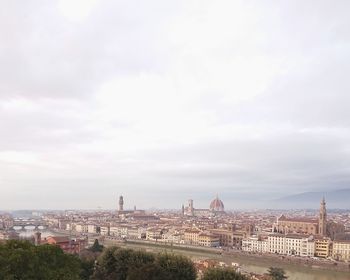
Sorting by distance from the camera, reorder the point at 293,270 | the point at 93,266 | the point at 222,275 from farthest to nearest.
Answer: the point at 293,270
the point at 93,266
the point at 222,275

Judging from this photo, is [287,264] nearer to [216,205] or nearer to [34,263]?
[34,263]

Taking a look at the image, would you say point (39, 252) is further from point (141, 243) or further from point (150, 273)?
point (141, 243)

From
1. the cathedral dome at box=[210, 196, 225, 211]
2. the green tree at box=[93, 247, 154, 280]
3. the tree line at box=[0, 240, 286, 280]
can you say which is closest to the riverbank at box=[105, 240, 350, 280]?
the green tree at box=[93, 247, 154, 280]

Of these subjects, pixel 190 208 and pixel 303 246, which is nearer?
pixel 303 246

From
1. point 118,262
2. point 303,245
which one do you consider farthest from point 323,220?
point 118,262

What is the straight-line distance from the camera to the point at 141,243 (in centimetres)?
5184

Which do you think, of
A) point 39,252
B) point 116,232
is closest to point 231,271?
point 39,252

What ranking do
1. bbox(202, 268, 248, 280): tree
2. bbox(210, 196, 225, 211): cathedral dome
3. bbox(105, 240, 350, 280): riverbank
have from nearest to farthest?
bbox(202, 268, 248, 280): tree → bbox(105, 240, 350, 280): riverbank → bbox(210, 196, 225, 211): cathedral dome

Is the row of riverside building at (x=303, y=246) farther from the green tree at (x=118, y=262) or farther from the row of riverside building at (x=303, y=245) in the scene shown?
the green tree at (x=118, y=262)

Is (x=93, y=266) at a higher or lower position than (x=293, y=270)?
higher

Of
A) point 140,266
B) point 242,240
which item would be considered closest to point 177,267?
point 140,266

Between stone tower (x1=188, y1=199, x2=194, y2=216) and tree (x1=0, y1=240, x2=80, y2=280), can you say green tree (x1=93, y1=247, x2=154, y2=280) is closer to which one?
tree (x1=0, y1=240, x2=80, y2=280)

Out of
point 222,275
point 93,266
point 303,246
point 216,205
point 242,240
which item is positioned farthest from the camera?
point 216,205

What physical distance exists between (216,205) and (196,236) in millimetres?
62208
